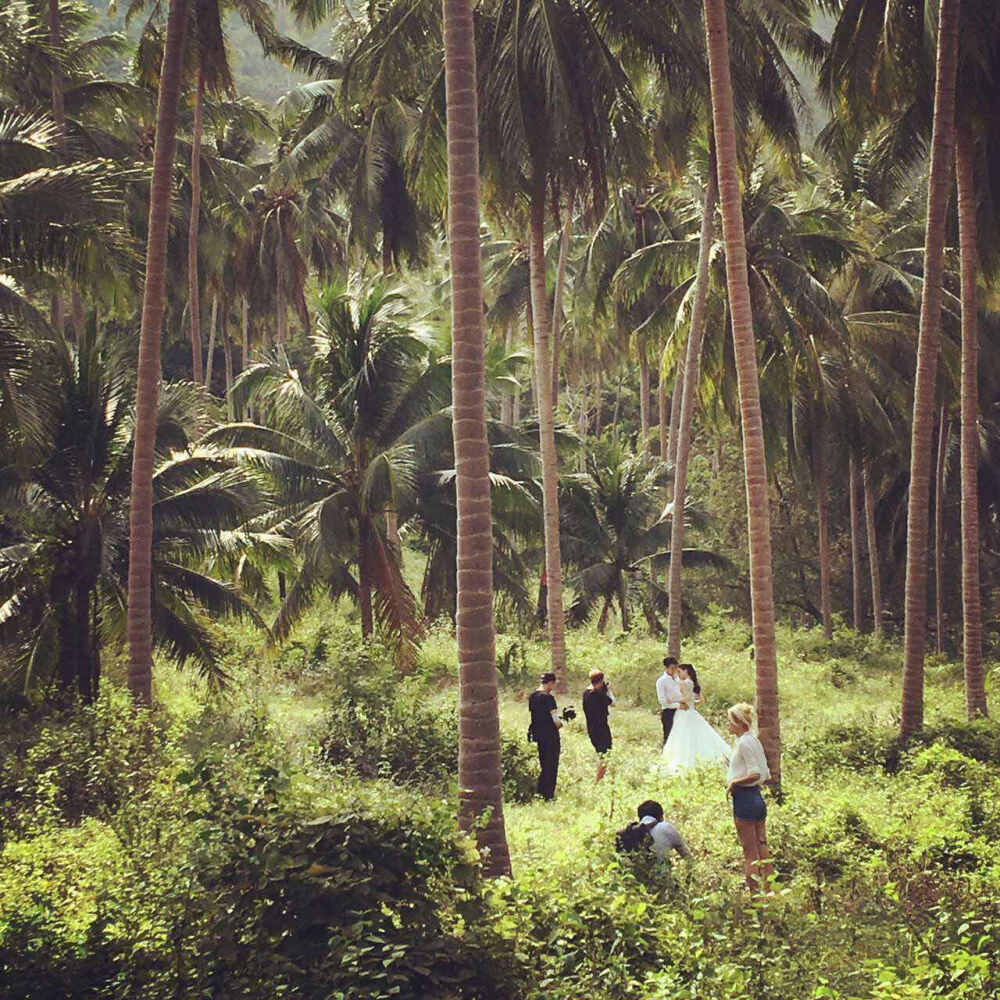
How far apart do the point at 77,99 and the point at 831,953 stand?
25.7 meters

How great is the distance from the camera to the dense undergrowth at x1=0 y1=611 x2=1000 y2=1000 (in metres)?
6.77

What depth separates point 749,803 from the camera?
9773mm

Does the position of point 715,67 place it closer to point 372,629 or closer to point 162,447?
point 162,447

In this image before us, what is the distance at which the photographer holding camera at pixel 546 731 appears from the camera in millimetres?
13805

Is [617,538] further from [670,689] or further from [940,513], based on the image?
[670,689]

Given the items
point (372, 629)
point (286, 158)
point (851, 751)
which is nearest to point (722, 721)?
point (851, 751)

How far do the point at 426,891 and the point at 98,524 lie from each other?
37.1 feet

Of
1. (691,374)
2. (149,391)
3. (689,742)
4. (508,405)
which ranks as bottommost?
(689,742)

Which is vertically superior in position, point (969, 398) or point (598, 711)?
point (969, 398)

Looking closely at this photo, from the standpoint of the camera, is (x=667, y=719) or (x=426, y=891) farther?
(x=667, y=719)

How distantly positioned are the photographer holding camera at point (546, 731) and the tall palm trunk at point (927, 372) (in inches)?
202

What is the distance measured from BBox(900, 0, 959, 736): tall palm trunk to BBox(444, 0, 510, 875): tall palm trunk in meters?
8.00

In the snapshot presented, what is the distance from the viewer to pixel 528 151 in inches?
656

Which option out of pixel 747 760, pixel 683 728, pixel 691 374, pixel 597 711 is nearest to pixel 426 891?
pixel 747 760
